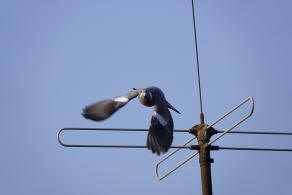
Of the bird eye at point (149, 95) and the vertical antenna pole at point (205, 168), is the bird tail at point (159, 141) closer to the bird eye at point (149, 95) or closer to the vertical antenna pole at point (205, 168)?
the bird eye at point (149, 95)

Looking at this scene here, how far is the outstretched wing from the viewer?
4973 mm

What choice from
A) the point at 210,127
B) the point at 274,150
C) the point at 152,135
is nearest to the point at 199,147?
the point at 210,127

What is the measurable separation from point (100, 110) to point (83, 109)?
196 millimetres

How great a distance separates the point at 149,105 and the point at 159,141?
100 centimetres

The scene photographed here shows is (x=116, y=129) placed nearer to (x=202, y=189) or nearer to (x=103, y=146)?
(x=103, y=146)

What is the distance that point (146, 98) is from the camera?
16.2 ft

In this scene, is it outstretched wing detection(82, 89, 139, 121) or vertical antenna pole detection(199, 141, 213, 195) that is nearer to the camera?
vertical antenna pole detection(199, 141, 213, 195)

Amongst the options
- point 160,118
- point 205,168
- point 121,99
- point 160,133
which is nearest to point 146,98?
point 160,118

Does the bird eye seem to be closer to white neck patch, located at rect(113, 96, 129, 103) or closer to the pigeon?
the pigeon

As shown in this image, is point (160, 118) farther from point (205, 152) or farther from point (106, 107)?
point (205, 152)

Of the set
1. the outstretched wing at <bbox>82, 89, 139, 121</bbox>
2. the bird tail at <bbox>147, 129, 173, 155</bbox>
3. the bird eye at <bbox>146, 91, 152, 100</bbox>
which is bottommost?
the bird tail at <bbox>147, 129, 173, 155</bbox>

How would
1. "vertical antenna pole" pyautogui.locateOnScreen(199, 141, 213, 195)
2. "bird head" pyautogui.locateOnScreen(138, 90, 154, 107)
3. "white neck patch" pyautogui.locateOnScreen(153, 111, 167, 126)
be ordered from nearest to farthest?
"vertical antenna pole" pyautogui.locateOnScreen(199, 141, 213, 195), "white neck patch" pyautogui.locateOnScreen(153, 111, 167, 126), "bird head" pyautogui.locateOnScreen(138, 90, 154, 107)

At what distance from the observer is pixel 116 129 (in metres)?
3.53

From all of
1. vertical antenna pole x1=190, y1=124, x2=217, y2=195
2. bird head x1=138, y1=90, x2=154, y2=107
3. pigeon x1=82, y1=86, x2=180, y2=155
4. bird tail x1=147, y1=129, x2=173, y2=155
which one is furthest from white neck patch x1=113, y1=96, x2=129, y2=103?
vertical antenna pole x1=190, y1=124, x2=217, y2=195
